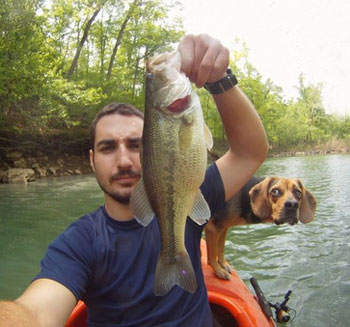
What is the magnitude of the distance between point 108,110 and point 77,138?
82.3 feet

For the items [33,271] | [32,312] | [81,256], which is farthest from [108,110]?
[33,271]

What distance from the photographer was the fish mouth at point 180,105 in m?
1.65

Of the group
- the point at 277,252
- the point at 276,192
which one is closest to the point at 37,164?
the point at 277,252

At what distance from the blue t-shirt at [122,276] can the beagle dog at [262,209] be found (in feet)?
6.19

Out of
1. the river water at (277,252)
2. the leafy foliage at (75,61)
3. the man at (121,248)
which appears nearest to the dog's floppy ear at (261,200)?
the river water at (277,252)

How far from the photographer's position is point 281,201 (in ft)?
14.9

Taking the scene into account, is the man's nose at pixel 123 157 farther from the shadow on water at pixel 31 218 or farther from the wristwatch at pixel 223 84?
the shadow on water at pixel 31 218

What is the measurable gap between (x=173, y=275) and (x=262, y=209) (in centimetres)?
304

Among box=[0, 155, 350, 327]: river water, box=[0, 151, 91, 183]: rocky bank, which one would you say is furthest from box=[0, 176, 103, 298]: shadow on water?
box=[0, 151, 91, 183]: rocky bank

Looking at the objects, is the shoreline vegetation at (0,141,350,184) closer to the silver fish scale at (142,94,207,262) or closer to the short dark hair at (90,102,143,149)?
the short dark hair at (90,102,143,149)

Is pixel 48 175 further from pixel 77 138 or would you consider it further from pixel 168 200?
pixel 168 200

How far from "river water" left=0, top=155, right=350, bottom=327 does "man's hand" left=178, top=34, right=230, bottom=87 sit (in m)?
3.75

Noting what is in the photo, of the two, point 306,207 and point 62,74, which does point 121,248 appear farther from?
point 62,74

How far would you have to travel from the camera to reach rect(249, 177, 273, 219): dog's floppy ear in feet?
15.4
